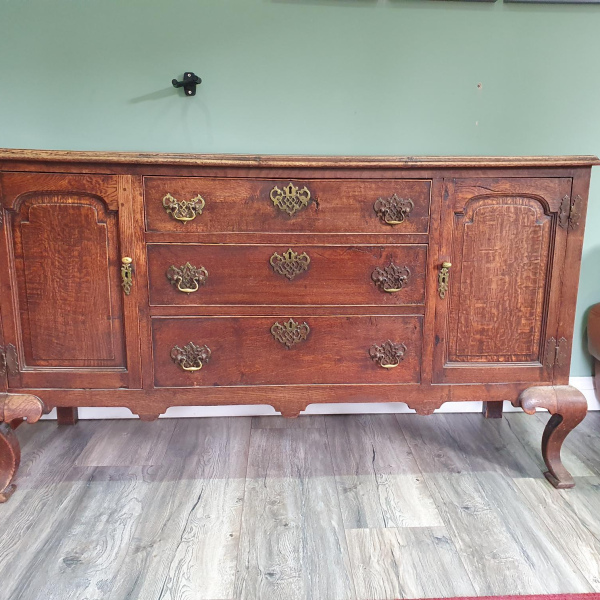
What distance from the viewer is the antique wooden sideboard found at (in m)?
1.53

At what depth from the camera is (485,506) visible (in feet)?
5.45

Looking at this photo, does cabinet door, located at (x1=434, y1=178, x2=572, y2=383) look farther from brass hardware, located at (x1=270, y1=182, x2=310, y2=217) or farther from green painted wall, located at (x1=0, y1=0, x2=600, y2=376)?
green painted wall, located at (x1=0, y1=0, x2=600, y2=376)

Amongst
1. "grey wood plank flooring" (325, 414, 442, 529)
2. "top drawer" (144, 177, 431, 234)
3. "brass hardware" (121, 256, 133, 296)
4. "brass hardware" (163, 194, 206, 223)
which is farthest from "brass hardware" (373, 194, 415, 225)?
"grey wood plank flooring" (325, 414, 442, 529)

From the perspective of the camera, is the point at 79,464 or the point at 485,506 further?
the point at 79,464

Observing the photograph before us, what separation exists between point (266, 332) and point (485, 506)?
0.88 meters

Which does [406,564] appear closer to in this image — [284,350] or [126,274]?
[284,350]

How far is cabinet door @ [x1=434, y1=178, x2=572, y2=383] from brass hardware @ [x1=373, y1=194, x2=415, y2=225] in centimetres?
11

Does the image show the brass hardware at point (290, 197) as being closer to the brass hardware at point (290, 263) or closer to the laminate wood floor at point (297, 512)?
the brass hardware at point (290, 263)

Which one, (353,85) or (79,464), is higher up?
(353,85)

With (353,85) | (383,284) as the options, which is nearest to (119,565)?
(383,284)

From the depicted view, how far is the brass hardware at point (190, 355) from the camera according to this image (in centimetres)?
162

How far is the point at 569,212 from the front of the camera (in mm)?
1581

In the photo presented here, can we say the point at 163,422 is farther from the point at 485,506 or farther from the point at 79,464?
the point at 485,506

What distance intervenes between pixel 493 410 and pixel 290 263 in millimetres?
1240
